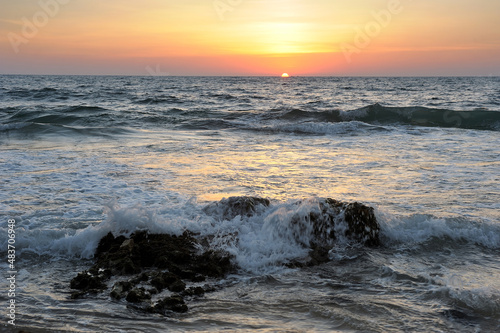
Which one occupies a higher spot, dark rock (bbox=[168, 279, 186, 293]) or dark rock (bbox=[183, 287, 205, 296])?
dark rock (bbox=[168, 279, 186, 293])

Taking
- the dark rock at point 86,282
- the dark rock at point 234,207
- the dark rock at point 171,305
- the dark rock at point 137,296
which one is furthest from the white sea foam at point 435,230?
the dark rock at point 86,282

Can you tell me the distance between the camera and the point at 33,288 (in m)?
3.92

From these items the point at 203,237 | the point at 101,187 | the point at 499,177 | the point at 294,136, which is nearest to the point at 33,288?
the point at 203,237

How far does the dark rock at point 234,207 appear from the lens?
5562 millimetres

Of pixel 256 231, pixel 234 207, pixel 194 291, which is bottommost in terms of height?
pixel 194 291

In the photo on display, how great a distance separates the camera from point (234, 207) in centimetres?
563

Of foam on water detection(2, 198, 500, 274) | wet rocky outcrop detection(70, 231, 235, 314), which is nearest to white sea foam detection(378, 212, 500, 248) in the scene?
foam on water detection(2, 198, 500, 274)

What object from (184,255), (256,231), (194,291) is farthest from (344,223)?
(194,291)

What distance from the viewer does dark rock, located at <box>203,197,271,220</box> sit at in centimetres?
556

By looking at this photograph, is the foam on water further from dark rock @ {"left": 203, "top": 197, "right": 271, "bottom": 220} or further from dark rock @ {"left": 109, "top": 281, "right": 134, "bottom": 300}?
dark rock @ {"left": 109, "top": 281, "right": 134, "bottom": 300}

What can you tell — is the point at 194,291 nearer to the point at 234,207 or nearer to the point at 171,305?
the point at 171,305

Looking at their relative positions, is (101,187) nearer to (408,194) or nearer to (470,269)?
(408,194)

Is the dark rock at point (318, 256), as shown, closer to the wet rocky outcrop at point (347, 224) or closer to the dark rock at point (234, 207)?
the wet rocky outcrop at point (347, 224)

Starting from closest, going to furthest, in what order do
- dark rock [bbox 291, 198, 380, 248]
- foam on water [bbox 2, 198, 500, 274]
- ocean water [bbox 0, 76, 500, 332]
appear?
ocean water [bbox 0, 76, 500, 332] → foam on water [bbox 2, 198, 500, 274] → dark rock [bbox 291, 198, 380, 248]
